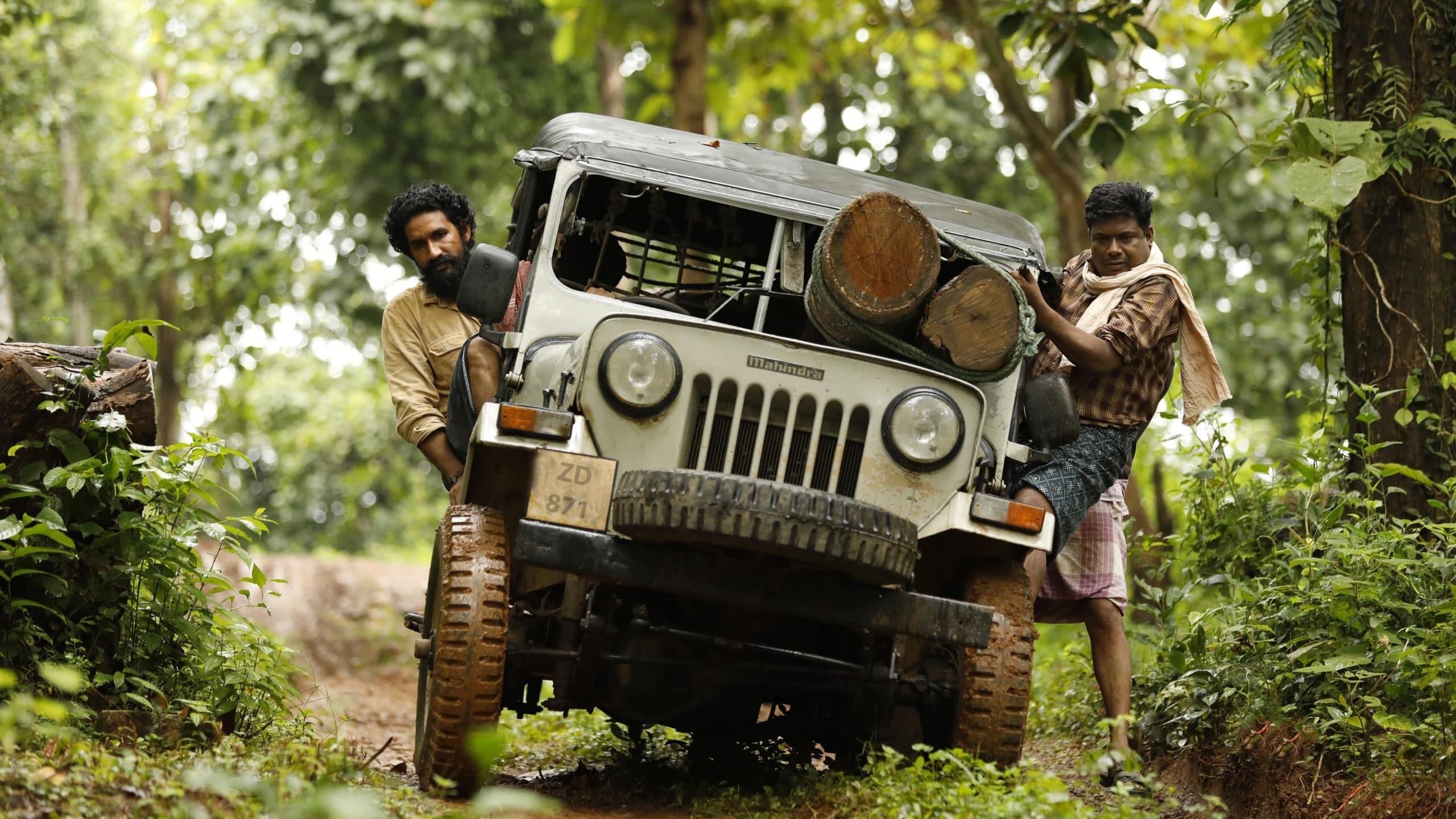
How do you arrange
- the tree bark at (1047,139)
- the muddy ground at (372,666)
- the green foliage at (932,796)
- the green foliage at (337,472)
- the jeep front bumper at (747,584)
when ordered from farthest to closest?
1. the green foliage at (337,472)
2. the tree bark at (1047,139)
3. the muddy ground at (372,666)
4. the jeep front bumper at (747,584)
5. the green foliage at (932,796)

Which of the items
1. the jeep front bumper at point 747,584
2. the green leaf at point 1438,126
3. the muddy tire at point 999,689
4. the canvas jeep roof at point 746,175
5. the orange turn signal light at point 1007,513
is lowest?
the muddy tire at point 999,689

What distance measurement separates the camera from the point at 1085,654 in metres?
7.20

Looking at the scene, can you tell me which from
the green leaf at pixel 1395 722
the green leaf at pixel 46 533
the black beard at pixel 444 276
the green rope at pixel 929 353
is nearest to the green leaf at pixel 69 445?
the green leaf at pixel 46 533

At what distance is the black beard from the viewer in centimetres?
623

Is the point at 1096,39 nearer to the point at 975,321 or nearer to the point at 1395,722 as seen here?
the point at 975,321

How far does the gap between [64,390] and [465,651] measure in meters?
1.66

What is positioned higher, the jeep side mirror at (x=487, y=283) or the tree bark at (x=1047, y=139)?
the tree bark at (x=1047, y=139)

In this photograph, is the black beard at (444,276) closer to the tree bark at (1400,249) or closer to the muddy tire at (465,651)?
the muddy tire at (465,651)

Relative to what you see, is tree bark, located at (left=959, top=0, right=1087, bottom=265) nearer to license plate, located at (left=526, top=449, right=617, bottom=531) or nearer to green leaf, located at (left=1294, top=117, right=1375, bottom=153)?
green leaf, located at (left=1294, top=117, right=1375, bottom=153)

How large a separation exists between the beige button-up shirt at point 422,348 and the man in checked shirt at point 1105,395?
2419mm

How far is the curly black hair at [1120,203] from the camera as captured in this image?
18.4ft

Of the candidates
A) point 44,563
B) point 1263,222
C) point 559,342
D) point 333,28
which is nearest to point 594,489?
point 559,342

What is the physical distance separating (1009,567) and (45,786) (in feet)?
10.1

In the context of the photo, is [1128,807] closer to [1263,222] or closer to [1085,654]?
[1085,654]
